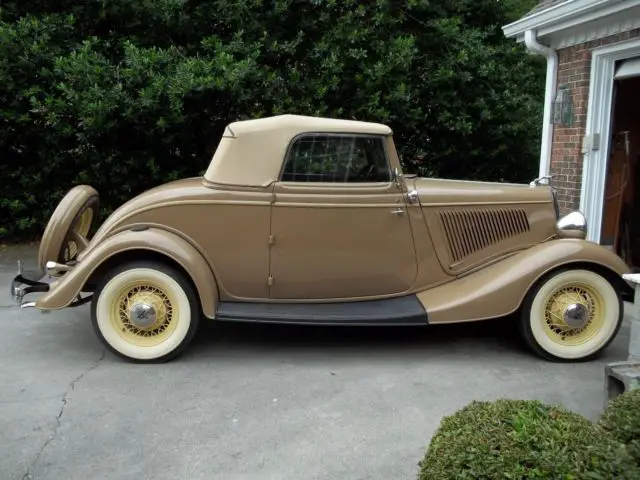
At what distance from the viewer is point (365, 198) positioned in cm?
457

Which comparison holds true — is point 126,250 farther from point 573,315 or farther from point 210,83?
point 210,83

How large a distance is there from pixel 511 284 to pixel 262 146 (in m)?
2.21

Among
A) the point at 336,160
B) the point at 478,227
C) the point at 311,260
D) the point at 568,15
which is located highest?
the point at 568,15

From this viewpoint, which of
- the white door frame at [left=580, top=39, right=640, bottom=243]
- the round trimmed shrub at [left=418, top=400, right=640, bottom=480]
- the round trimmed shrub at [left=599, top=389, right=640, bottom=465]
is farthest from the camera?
the white door frame at [left=580, top=39, right=640, bottom=243]

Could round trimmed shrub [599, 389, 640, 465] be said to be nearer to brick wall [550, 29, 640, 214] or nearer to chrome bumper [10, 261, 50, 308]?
chrome bumper [10, 261, 50, 308]

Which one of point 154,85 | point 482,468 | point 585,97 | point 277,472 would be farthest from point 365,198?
point 154,85

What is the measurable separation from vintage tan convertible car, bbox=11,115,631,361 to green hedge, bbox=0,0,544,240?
3.46 meters

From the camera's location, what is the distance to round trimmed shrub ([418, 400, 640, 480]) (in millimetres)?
1944

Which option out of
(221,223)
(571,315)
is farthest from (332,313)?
(571,315)

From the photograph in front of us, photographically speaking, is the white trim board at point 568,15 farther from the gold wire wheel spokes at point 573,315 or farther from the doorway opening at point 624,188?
the gold wire wheel spokes at point 573,315

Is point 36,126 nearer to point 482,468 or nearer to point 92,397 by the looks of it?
point 92,397

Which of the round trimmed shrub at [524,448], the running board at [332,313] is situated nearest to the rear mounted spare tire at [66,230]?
the running board at [332,313]

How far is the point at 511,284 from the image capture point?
14.5 ft

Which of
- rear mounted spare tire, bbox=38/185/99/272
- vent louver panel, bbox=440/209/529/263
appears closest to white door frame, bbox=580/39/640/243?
vent louver panel, bbox=440/209/529/263
